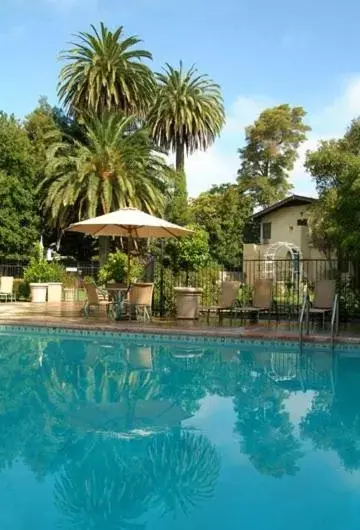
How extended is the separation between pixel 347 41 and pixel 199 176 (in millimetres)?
28917

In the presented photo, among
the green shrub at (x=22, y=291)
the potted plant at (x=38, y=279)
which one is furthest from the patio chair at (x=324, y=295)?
the green shrub at (x=22, y=291)

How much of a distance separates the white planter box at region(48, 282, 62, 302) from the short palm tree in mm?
5036

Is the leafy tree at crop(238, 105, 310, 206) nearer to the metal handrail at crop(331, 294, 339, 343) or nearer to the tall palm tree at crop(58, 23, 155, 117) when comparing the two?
the tall palm tree at crop(58, 23, 155, 117)

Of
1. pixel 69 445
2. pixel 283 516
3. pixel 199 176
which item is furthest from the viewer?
pixel 199 176

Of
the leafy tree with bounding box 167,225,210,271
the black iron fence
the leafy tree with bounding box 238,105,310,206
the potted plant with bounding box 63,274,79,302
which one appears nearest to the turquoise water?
the black iron fence

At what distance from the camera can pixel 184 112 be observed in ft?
100

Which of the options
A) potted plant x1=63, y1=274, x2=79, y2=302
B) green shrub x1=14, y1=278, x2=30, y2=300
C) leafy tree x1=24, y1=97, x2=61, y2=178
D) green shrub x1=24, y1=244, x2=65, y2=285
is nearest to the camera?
green shrub x1=24, y1=244, x2=65, y2=285

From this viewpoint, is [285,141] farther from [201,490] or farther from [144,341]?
[201,490]

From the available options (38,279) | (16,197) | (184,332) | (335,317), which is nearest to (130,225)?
(184,332)

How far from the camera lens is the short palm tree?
24734 millimetres

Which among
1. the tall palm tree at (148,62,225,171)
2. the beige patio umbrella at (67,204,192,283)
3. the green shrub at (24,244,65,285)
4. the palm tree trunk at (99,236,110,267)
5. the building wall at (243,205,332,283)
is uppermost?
the tall palm tree at (148,62,225,171)

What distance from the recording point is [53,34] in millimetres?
16203

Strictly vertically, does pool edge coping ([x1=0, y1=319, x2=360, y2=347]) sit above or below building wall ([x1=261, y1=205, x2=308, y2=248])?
below

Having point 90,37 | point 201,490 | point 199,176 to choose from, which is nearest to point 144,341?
point 201,490
